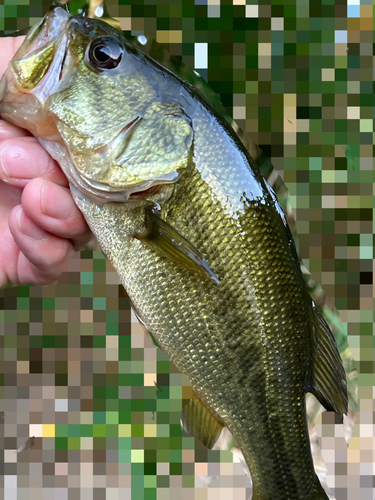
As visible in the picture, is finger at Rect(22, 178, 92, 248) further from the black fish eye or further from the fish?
the black fish eye

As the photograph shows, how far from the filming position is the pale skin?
2.42 ft

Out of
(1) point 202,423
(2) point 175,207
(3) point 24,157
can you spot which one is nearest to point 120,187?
(2) point 175,207

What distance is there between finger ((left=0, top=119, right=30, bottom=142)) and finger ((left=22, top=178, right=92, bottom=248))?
10cm

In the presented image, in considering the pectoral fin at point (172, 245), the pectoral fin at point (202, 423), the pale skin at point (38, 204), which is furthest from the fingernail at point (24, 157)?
the pectoral fin at point (202, 423)

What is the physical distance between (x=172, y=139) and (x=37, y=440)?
1.69 meters

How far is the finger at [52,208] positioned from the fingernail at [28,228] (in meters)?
0.01

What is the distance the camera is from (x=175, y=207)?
2.30ft

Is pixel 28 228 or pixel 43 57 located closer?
pixel 43 57

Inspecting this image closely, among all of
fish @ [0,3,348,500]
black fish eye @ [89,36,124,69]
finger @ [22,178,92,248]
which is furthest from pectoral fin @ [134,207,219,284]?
black fish eye @ [89,36,124,69]

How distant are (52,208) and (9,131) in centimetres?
17

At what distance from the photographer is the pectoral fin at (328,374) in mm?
811

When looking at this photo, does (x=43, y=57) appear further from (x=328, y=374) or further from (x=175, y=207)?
(x=328, y=374)

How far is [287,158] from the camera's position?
165 cm

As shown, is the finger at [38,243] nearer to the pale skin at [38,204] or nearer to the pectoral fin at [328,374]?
the pale skin at [38,204]
